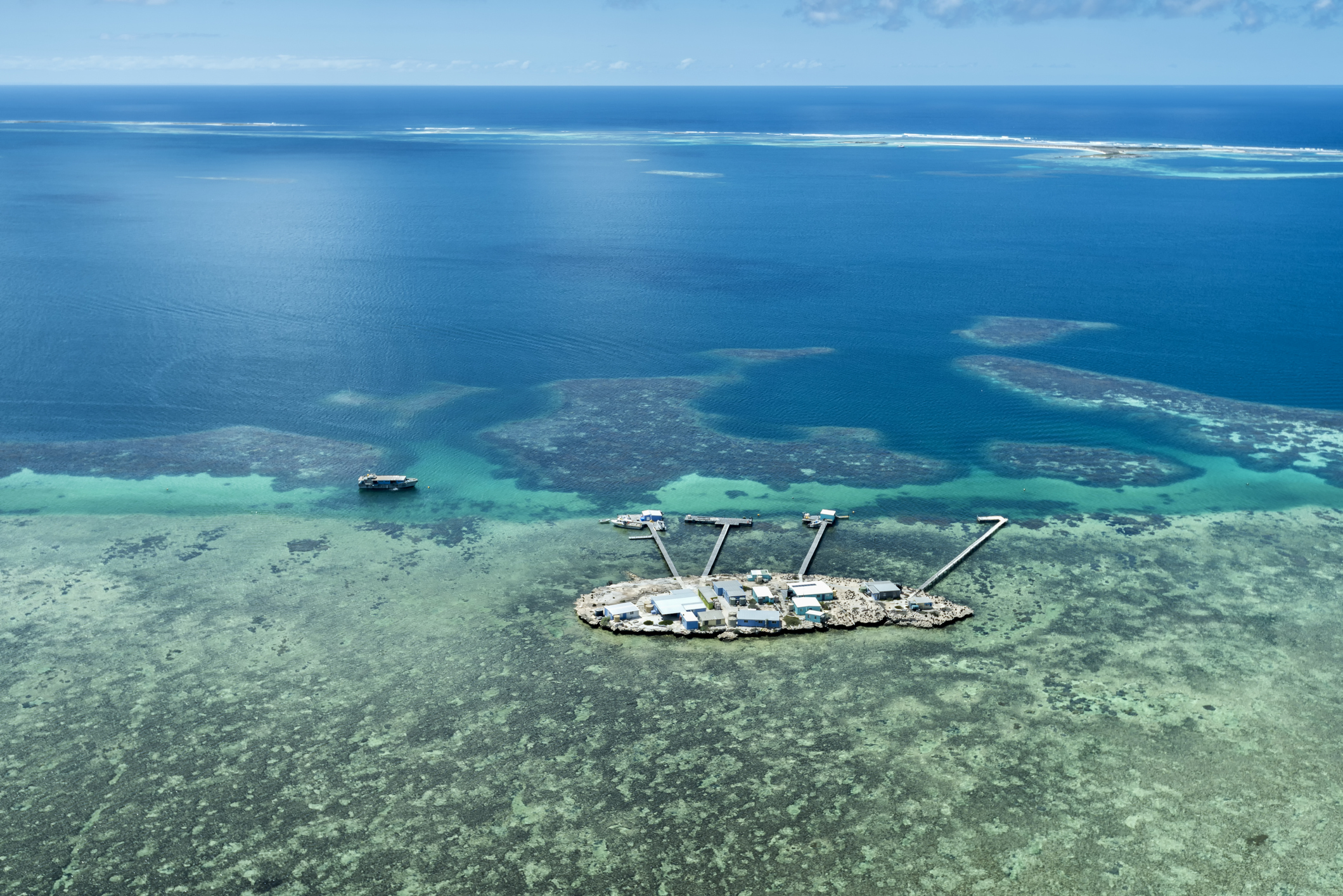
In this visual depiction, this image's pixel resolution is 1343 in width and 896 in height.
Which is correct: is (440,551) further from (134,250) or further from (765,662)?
(134,250)

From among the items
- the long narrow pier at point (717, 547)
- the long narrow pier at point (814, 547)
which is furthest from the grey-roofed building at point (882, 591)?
the long narrow pier at point (717, 547)

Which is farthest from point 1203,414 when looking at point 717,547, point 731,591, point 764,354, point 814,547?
point 731,591

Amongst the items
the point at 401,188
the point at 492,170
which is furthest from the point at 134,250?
the point at 492,170

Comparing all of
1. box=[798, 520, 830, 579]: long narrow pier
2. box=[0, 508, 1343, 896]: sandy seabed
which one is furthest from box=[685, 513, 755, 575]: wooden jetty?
box=[798, 520, 830, 579]: long narrow pier

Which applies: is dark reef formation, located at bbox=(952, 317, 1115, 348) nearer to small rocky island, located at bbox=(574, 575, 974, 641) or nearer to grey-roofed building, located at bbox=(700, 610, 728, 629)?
small rocky island, located at bbox=(574, 575, 974, 641)

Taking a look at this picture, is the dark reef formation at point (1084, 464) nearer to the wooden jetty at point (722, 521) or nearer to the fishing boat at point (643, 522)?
the wooden jetty at point (722, 521)

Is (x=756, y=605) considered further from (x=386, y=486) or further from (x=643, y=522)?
→ (x=386, y=486)
